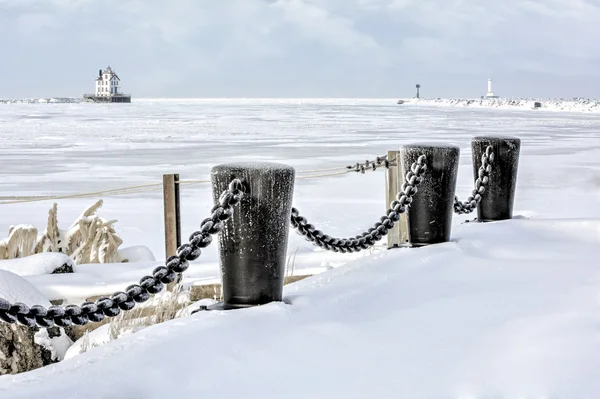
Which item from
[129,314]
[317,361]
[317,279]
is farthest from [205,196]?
[317,361]

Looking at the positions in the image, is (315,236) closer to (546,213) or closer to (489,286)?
(489,286)

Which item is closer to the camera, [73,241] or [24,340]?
[24,340]

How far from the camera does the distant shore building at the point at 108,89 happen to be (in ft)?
543

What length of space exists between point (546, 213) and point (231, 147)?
15236 mm

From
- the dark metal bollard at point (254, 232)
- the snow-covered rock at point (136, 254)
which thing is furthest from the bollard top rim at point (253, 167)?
the snow-covered rock at point (136, 254)

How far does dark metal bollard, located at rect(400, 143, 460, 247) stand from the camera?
6.49 meters

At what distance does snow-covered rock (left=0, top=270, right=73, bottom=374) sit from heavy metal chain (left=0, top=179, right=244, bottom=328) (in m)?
1.79

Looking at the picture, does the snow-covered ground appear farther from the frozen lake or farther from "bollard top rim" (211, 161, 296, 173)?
the frozen lake

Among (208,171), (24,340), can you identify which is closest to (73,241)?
(24,340)

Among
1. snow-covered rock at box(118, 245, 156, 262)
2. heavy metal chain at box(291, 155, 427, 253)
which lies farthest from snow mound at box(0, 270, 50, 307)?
snow-covered rock at box(118, 245, 156, 262)

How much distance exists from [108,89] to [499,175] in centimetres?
17186

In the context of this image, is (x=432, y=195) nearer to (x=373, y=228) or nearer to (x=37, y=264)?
(x=373, y=228)

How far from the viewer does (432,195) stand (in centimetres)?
657

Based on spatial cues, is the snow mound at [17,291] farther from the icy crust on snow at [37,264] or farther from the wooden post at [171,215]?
the wooden post at [171,215]
